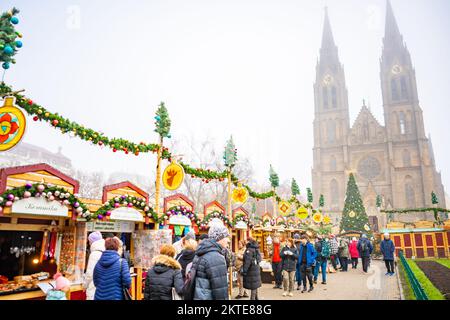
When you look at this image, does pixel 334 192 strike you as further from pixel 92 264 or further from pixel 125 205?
pixel 92 264

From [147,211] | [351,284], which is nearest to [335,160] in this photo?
[351,284]

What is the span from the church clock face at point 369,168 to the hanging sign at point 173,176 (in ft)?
163

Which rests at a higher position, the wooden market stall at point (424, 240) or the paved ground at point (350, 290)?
the wooden market stall at point (424, 240)

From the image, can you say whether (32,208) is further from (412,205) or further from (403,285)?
(412,205)

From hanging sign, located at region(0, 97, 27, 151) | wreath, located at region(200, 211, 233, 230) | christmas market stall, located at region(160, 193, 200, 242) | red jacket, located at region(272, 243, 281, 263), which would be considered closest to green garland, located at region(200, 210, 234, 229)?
wreath, located at region(200, 211, 233, 230)

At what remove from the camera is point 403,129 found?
51750 millimetres

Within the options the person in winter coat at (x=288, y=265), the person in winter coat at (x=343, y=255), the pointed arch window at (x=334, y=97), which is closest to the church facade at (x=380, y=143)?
the pointed arch window at (x=334, y=97)

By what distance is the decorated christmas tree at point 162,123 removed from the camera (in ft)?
31.6

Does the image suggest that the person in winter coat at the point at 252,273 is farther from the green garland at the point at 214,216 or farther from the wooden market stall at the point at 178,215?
the green garland at the point at 214,216

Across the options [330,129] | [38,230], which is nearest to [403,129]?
[330,129]

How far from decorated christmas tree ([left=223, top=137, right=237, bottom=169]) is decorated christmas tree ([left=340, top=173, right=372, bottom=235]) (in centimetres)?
2514

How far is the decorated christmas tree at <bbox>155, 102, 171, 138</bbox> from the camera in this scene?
379 inches

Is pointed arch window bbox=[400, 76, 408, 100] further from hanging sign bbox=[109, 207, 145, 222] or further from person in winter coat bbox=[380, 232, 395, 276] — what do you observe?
hanging sign bbox=[109, 207, 145, 222]
